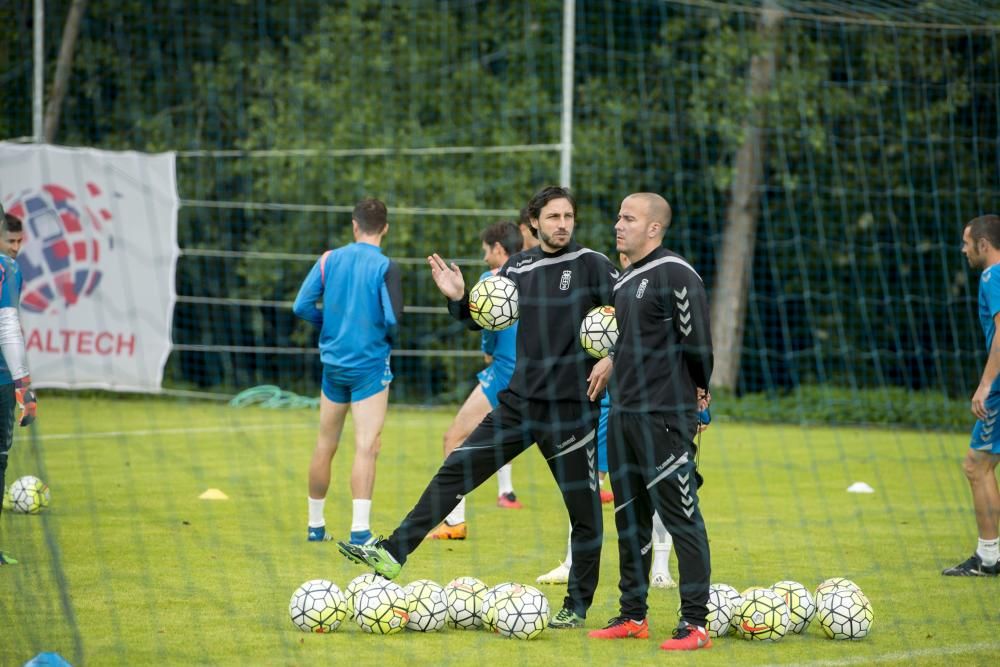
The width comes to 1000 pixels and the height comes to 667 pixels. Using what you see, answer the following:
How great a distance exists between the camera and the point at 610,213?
19094 millimetres

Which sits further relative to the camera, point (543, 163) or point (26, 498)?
point (543, 163)

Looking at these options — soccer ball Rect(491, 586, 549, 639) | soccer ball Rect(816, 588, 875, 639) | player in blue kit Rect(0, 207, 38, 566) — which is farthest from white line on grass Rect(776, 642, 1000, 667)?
player in blue kit Rect(0, 207, 38, 566)

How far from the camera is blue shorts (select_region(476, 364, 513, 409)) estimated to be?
9211 millimetres

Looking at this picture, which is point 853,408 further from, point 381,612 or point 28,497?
point 381,612

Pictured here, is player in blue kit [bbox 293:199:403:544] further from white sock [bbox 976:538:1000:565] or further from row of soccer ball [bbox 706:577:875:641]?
white sock [bbox 976:538:1000:565]

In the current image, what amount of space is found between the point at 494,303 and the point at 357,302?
1716mm

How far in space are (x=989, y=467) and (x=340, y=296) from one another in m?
3.92

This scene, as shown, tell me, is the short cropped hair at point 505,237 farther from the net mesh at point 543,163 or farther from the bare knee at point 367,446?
the net mesh at point 543,163

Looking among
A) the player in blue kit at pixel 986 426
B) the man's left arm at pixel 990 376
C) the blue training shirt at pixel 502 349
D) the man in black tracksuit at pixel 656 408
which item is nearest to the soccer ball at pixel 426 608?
the man in black tracksuit at pixel 656 408

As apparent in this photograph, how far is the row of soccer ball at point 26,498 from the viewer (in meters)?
9.19

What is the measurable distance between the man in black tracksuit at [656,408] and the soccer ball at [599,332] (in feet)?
0.51

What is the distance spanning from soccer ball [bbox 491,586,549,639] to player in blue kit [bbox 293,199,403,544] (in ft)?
7.32

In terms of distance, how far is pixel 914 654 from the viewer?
19.4ft

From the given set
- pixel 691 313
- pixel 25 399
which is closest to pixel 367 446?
pixel 25 399
